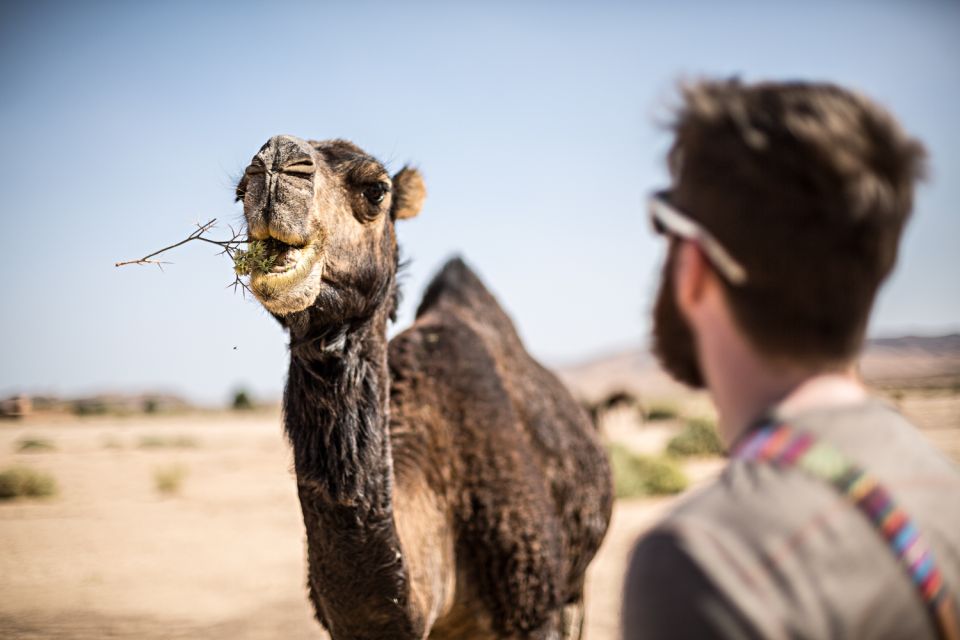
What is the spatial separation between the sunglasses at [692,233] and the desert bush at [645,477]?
1491cm

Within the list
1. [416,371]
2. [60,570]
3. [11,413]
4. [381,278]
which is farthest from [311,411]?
[60,570]

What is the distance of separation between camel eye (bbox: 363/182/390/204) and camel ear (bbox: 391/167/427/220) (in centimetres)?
42

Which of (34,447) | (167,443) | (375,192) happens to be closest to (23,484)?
(34,447)

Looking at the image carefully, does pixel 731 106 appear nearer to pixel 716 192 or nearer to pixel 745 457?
pixel 716 192

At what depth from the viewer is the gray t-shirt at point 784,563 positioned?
3.51 ft

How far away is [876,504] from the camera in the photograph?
3.71ft

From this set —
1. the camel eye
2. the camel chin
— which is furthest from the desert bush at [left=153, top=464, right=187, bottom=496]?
the camel chin

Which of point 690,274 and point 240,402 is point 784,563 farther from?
point 240,402

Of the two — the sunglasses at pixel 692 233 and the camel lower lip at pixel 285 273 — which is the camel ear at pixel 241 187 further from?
the sunglasses at pixel 692 233

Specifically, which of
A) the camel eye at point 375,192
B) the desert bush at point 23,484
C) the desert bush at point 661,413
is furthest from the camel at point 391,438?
the desert bush at point 661,413

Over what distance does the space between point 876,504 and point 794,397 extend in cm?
22

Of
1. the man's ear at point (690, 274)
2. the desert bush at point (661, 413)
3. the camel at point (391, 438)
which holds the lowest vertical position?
the desert bush at point (661, 413)

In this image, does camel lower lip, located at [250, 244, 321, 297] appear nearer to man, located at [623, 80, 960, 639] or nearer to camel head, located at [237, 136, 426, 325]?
camel head, located at [237, 136, 426, 325]

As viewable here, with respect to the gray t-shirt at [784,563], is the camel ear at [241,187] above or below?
above
